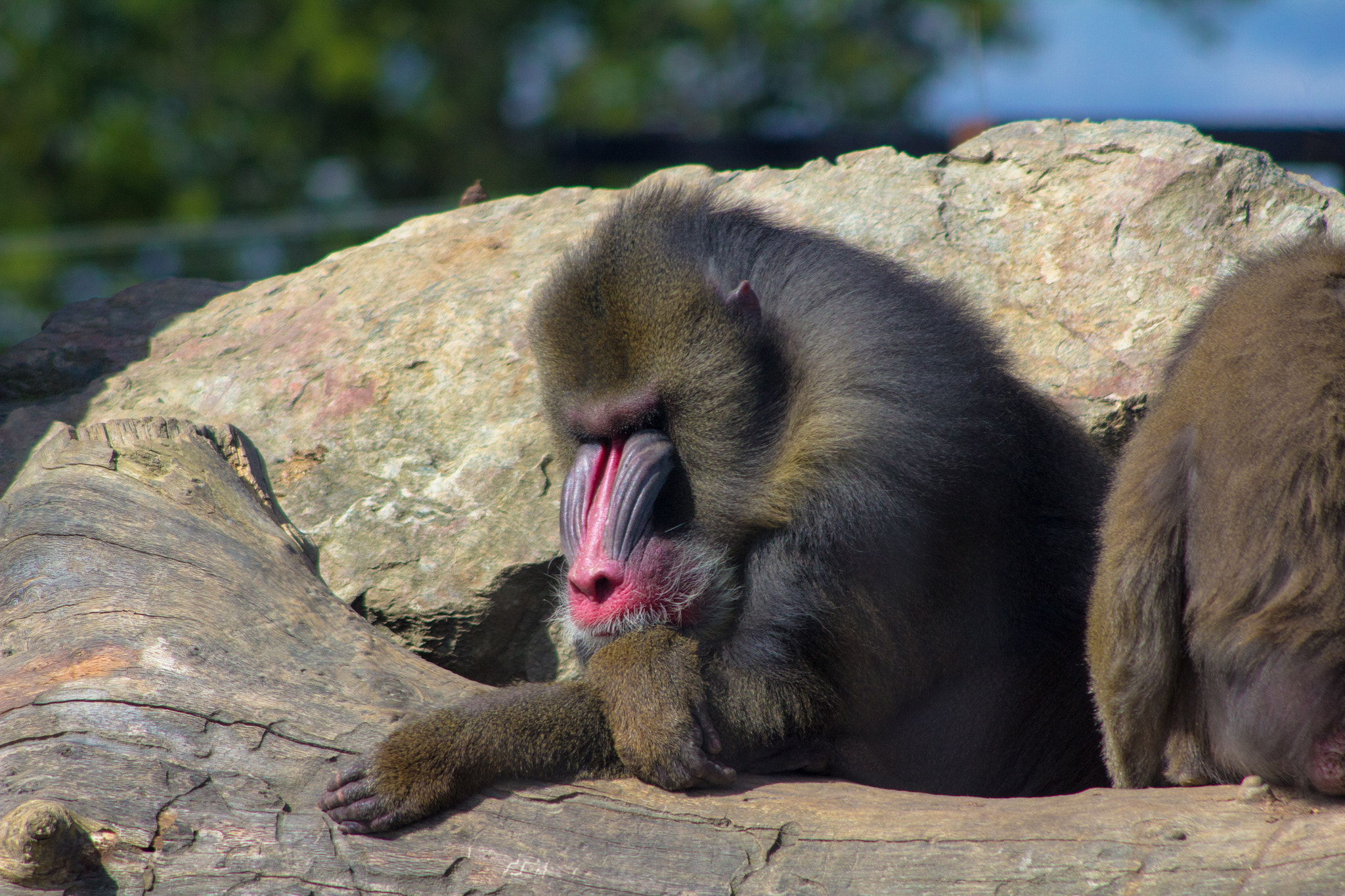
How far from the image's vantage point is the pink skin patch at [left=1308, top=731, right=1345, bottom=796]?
2373mm

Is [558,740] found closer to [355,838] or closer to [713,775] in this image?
[713,775]

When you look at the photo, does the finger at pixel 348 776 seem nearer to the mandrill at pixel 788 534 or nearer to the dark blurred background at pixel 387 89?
the mandrill at pixel 788 534

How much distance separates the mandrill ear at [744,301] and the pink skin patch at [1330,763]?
5.43 ft

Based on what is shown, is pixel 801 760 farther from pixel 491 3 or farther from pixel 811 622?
pixel 491 3

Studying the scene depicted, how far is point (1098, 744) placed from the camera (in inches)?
138

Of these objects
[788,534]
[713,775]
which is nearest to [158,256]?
[788,534]

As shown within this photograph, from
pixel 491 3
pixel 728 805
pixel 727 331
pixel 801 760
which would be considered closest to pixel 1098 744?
pixel 801 760

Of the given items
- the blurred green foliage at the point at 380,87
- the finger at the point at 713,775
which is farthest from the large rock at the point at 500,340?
the blurred green foliage at the point at 380,87

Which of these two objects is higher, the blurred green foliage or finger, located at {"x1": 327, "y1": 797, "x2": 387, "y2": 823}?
the blurred green foliage

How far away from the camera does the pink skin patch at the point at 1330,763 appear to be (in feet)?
7.79

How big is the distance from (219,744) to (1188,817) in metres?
2.06

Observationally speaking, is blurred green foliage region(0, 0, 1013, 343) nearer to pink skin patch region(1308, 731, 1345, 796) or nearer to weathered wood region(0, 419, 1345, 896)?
weathered wood region(0, 419, 1345, 896)

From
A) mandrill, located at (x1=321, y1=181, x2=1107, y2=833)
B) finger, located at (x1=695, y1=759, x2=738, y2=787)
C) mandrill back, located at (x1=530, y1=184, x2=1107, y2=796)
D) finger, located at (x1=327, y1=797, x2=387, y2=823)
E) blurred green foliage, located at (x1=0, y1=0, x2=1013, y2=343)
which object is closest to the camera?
finger, located at (x1=327, y1=797, x2=387, y2=823)

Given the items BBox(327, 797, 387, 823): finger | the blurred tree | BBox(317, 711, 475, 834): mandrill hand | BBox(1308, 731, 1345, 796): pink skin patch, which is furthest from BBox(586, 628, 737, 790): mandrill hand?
the blurred tree
